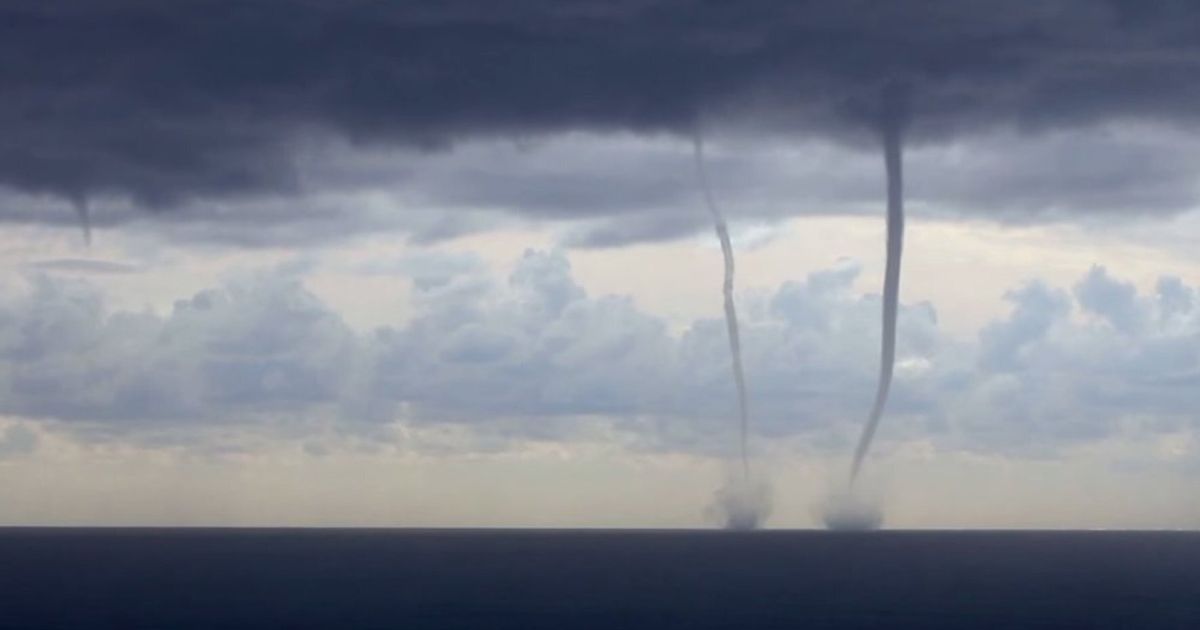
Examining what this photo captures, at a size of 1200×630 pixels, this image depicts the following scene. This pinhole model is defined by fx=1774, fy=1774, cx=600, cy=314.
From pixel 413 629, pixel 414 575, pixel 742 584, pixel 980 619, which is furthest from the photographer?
pixel 414 575

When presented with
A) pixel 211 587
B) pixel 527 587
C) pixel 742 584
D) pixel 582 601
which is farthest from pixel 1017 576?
pixel 211 587

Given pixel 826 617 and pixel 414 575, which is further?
pixel 414 575

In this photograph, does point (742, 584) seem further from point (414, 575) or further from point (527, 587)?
point (414, 575)

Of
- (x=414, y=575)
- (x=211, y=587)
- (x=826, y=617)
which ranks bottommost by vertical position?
(x=826, y=617)

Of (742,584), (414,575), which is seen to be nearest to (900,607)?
(742,584)

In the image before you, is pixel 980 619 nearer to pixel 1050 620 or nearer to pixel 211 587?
pixel 1050 620

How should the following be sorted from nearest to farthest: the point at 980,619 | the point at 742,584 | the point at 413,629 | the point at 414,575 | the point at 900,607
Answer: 1. the point at 413,629
2. the point at 980,619
3. the point at 900,607
4. the point at 742,584
5. the point at 414,575

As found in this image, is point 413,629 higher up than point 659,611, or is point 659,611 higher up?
point 659,611

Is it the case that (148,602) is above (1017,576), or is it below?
below

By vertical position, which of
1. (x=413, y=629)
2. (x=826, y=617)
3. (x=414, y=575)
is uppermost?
(x=414, y=575)
